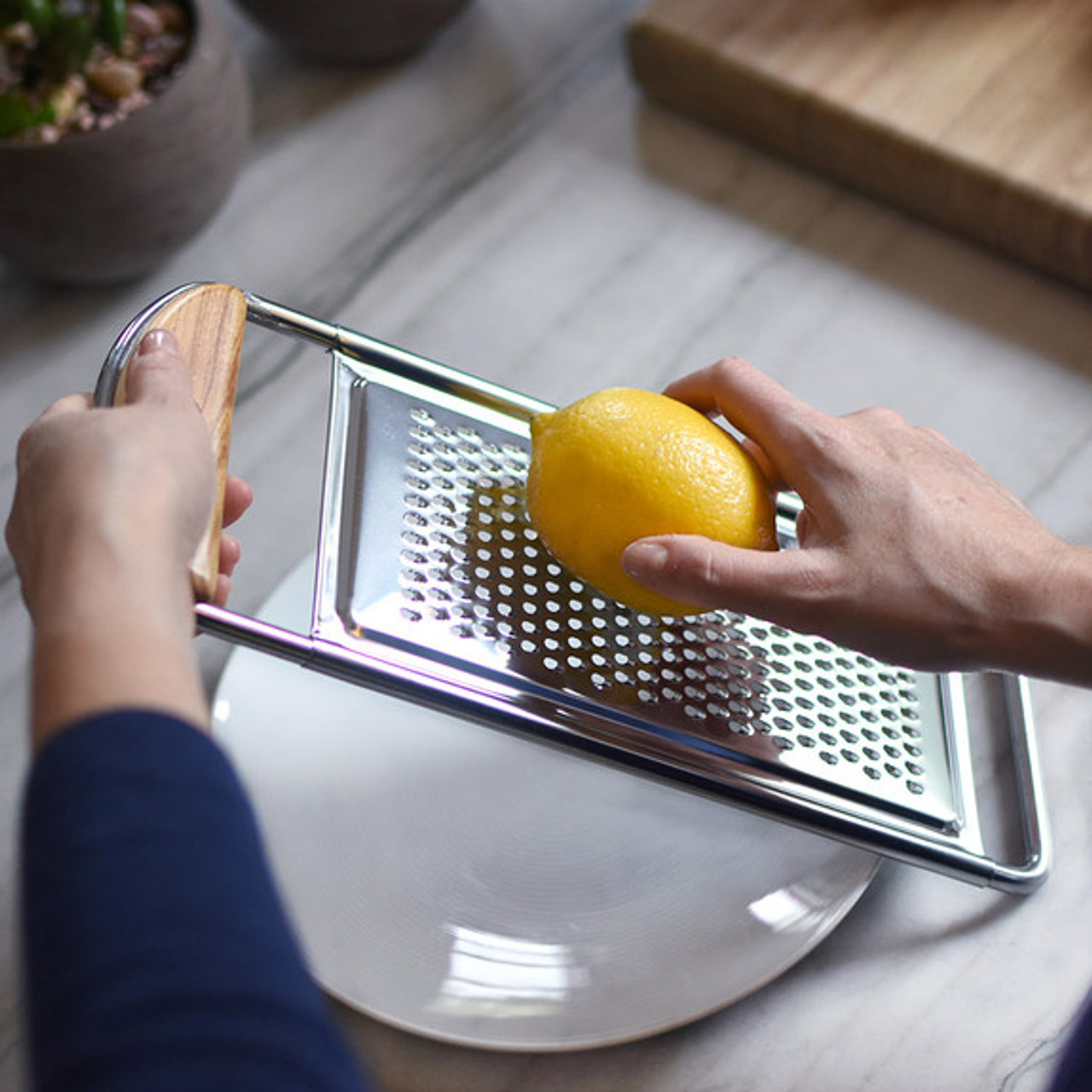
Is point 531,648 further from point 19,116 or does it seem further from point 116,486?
point 19,116

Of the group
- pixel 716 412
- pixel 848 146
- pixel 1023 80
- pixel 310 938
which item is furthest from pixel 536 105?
pixel 310 938

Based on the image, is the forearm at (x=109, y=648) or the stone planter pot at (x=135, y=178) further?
the stone planter pot at (x=135, y=178)

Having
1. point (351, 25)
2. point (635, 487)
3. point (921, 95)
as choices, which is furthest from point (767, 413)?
point (351, 25)

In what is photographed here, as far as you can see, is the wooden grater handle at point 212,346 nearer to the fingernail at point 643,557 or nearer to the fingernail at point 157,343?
the fingernail at point 157,343

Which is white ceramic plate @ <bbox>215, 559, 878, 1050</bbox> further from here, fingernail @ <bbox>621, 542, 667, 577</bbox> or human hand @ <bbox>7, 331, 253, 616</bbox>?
human hand @ <bbox>7, 331, 253, 616</bbox>

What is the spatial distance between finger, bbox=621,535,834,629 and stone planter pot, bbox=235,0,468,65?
62cm

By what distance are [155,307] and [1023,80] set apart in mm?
680

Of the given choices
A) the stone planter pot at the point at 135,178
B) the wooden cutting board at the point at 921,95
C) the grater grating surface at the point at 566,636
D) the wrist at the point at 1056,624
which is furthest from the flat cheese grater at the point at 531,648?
the wooden cutting board at the point at 921,95

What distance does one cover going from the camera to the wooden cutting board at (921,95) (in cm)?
85

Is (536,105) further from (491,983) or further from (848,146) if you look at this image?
(491,983)

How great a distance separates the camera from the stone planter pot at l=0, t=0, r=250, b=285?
2.49ft

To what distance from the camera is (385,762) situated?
645 millimetres

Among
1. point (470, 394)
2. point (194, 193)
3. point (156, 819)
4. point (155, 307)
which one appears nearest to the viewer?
point (156, 819)

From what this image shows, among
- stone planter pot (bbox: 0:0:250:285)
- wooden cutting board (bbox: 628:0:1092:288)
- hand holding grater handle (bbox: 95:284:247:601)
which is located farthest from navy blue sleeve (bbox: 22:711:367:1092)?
wooden cutting board (bbox: 628:0:1092:288)
